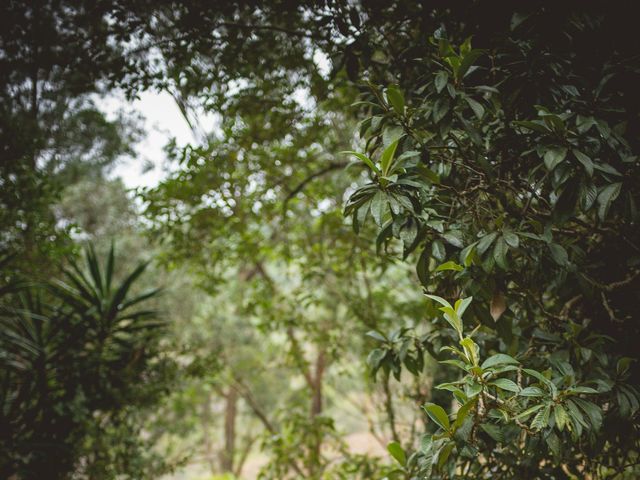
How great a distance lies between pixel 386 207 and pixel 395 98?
0.37m

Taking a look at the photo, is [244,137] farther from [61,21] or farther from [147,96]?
[61,21]

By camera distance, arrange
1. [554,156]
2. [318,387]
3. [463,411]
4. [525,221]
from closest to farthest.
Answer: [463,411] < [554,156] < [525,221] < [318,387]

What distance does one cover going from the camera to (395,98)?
126 cm

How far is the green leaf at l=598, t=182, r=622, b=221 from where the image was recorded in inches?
43.7

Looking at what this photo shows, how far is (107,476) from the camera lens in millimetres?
2881

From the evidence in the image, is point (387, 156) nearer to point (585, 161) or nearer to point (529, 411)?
point (585, 161)

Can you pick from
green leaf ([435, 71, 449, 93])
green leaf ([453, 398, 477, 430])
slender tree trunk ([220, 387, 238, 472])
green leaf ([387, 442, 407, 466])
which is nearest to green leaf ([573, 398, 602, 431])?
green leaf ([453, 398, 477, 430])

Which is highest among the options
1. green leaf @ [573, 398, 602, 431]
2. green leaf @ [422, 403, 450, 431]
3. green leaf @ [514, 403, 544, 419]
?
green leaf @ [422, 403, 450, 431]

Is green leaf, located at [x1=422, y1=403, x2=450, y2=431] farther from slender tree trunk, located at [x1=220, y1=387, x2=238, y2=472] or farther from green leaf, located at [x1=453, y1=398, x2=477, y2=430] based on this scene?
slender tree trunk, located at [x1=220, y1=387, x2=238, y2=472]

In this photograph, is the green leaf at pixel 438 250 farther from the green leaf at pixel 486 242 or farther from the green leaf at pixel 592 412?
the green leaf at pixel 592 412

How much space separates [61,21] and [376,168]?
8.33 ft

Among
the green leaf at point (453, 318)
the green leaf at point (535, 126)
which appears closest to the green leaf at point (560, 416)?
the green leaf at point (453, 318)

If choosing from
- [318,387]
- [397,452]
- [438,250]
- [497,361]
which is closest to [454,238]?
[438,250]

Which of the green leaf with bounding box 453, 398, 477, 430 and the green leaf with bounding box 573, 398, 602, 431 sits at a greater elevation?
the green leaf with bounding box 453, 398, 477, 430
